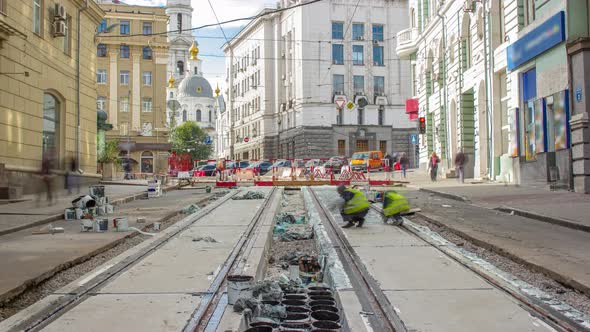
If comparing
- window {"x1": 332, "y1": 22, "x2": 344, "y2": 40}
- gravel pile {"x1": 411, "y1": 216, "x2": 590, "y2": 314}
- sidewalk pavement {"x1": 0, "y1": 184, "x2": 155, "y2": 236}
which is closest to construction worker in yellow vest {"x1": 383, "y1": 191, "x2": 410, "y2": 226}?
gravel pile {"x1": 411, "y1": 216, "x2": 590, "y2": 314}

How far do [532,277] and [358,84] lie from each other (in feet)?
194

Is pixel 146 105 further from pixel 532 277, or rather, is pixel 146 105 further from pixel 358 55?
pixel 532 277

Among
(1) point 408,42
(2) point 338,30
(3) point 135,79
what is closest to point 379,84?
(2) point 338,30

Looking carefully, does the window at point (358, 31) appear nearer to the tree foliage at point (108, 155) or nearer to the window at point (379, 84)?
the window at point (379, 84)

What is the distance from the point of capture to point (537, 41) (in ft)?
63.1

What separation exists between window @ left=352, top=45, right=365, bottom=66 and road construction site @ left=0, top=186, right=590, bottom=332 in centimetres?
5663

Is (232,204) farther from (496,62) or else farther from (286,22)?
(286,22)

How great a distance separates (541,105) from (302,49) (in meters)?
44.2

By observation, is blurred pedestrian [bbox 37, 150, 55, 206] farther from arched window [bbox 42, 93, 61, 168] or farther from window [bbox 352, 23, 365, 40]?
window [bbox 352, 23, 365, 40]

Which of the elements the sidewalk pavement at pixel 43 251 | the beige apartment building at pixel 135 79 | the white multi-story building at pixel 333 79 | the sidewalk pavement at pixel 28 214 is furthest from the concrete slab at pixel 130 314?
the white multi-story building at pixel 333 79

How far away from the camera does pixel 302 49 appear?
61.6m

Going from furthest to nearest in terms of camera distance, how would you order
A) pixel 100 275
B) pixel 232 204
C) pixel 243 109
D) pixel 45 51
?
pixel 243 109
pixel 45 51
pixel 232 204
pixel 100 275

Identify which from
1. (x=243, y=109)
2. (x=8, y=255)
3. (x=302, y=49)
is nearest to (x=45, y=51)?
(x=8, y=255)

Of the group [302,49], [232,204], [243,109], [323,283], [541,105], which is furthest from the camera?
[243,109]
